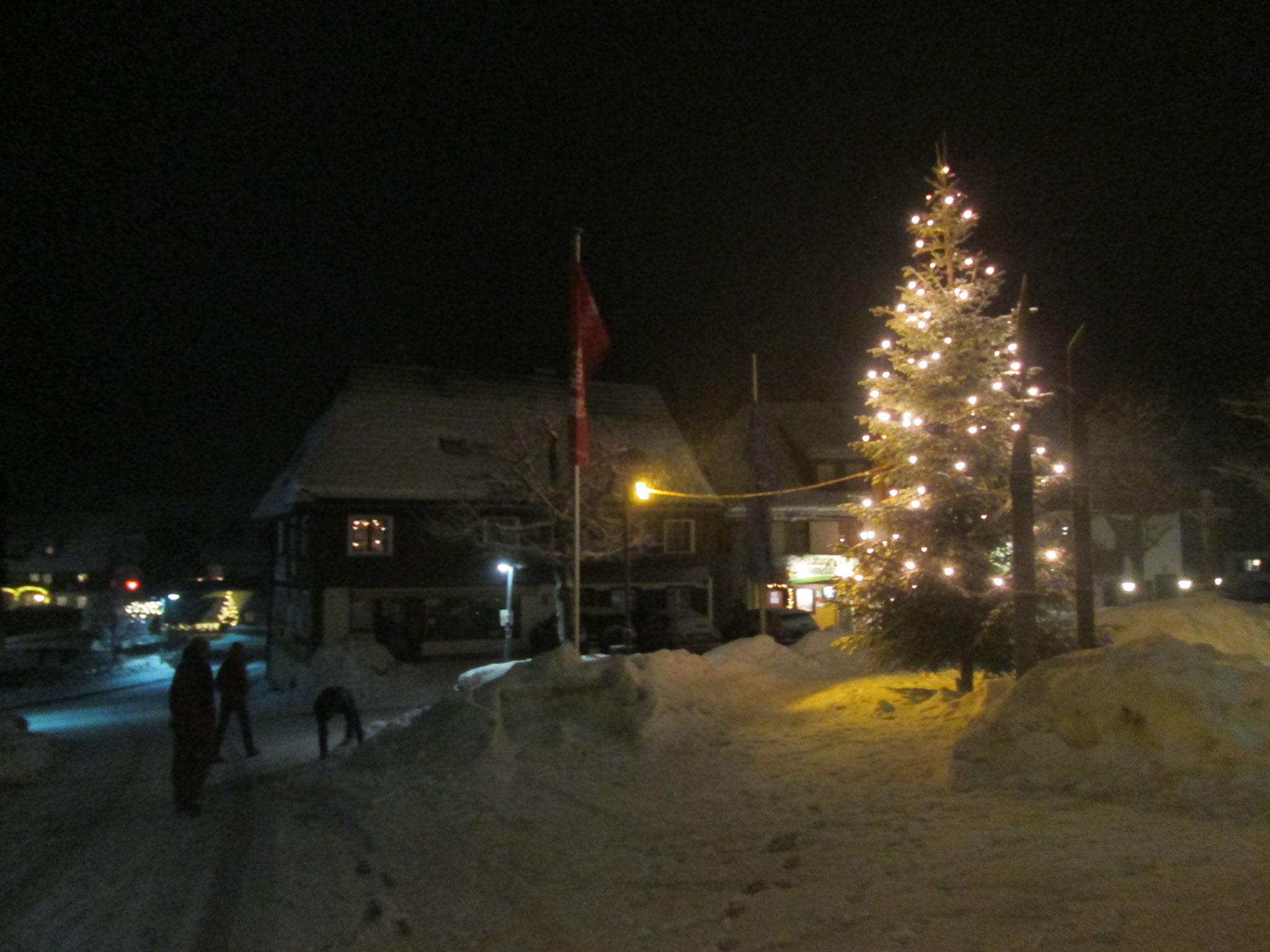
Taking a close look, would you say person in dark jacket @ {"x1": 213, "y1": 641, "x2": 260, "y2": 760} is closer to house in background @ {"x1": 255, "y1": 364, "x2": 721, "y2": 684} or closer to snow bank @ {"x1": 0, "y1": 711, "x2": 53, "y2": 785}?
snow bank @ {"x1": 0, "y1": 711, "x2": 53, "y2": 785}

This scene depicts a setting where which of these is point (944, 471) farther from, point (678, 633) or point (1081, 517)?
point (678, 633)

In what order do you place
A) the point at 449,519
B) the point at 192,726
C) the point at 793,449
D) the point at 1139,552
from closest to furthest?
the point at 192,726 → the point at 449,519 → the point at 793,449 → the point at 1139,552

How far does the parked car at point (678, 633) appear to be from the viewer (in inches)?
1211

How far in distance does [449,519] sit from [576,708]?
2124cm

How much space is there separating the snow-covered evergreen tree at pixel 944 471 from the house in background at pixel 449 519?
15.2 m

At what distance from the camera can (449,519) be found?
3269 cm

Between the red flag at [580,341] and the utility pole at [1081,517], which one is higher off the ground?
the red flag at [580,341]

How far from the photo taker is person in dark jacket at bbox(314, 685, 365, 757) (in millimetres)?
14078

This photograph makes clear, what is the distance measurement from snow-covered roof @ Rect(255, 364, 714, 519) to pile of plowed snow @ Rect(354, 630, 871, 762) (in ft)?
54.0

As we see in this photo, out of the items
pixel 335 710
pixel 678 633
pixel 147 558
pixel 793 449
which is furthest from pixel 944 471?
pixel 147 558

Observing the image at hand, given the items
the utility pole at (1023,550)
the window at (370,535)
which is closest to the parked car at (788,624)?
the window at (370,535)

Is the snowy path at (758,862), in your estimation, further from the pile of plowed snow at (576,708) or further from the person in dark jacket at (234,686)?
the person in dark jacket at (234,686)

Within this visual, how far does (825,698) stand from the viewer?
13227 mm

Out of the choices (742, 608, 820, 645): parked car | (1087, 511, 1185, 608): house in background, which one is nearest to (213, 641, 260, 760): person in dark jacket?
(742, 608, 820, 645): parked car
